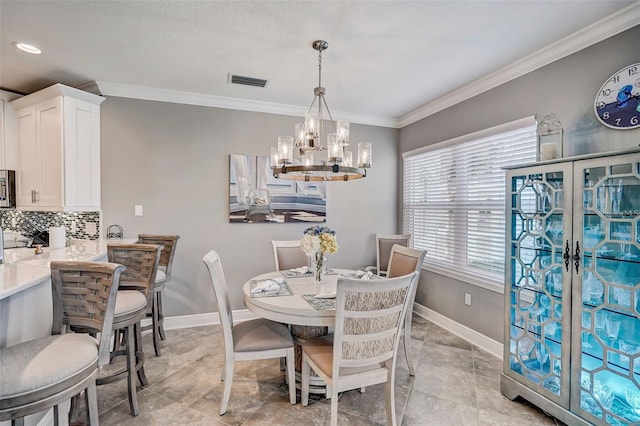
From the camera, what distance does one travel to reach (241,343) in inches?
82.1

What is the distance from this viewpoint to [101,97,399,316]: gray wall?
336 cm

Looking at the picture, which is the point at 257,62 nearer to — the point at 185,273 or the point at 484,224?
the point at 185,273

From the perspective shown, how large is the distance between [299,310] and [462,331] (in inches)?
90.6

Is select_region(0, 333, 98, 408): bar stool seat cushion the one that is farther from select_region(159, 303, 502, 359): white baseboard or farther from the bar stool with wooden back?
select_region(159, 303, 502, 359): white baseboard

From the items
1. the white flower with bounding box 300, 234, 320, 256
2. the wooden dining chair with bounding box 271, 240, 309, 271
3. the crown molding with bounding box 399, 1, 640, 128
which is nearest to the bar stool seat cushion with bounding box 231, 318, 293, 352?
the white flower with bounding box 300, 234, 320, 256

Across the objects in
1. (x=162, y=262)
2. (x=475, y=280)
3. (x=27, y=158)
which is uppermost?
(x=27, y=158)

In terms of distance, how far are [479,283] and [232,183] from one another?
2916mm

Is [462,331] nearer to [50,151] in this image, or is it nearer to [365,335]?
[365,335]

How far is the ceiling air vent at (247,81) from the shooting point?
306 cm

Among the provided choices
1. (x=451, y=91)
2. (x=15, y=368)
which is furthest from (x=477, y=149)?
(x=15, y=368)

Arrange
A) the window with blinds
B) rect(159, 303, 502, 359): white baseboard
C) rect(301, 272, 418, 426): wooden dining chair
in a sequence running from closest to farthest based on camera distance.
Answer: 1. rect(301, 272, 418, 426): wooden dining chair
2. the window with blinds
3. rect(159, 303, 502, 359): white baseboard

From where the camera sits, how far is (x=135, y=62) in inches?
108

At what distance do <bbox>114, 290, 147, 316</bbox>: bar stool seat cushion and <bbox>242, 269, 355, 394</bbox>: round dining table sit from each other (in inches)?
26.5

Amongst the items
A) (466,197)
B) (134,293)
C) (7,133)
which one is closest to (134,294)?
(134,293)
